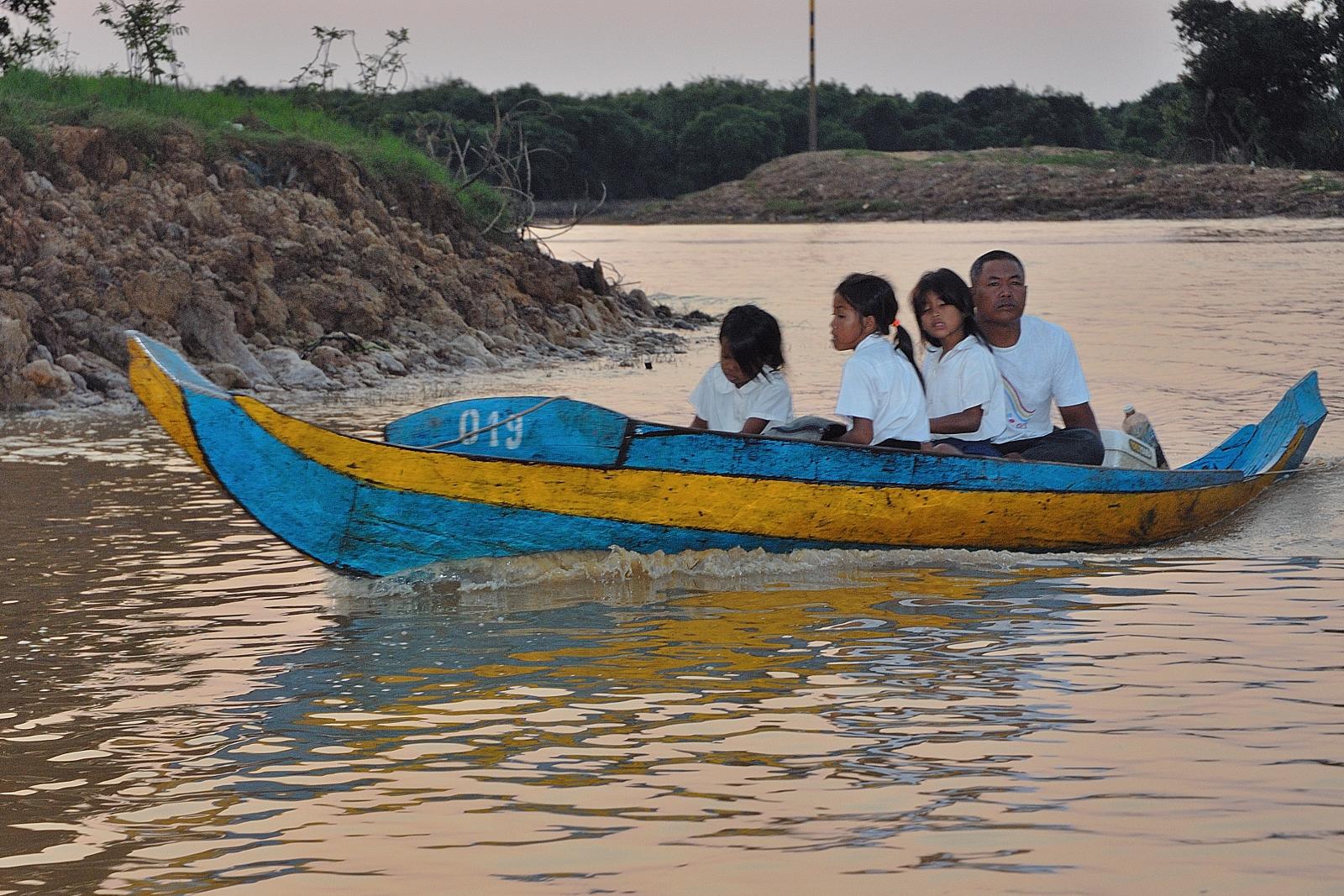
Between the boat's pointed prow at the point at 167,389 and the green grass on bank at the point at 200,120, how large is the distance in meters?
8.36

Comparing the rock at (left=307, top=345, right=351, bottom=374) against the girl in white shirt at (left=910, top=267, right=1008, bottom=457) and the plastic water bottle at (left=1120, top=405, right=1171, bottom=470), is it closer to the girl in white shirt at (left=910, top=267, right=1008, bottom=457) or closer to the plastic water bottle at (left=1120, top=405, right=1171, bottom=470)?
the plastic water bottle at (left=1120, top=405, right=1171, bottom=470)

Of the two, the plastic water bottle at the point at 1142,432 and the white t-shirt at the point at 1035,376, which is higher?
the white t-shirt at the point at 1035,376

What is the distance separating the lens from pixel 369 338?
1415 centimetres

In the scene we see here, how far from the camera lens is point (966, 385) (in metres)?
6.80

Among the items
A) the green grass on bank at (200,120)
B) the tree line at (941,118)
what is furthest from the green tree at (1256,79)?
the green grass on bank at (200,120)

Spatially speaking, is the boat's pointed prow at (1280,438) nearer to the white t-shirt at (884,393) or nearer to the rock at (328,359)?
the white t-shirt at (884,393)

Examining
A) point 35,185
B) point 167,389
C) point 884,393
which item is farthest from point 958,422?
point 35,185

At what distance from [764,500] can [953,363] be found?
1.08 m

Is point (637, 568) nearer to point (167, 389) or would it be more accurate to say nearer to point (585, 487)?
point (585, 487)

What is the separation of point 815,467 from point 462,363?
8.31 meters

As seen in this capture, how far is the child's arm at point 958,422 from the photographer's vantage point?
22.5ft

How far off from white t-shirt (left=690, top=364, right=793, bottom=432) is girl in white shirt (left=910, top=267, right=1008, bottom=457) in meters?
0.64

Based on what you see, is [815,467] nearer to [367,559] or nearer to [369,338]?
[367,559]

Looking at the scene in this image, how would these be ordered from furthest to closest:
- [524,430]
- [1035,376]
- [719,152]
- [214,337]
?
[719,152], [214,337], [1035,376], [524,430]
